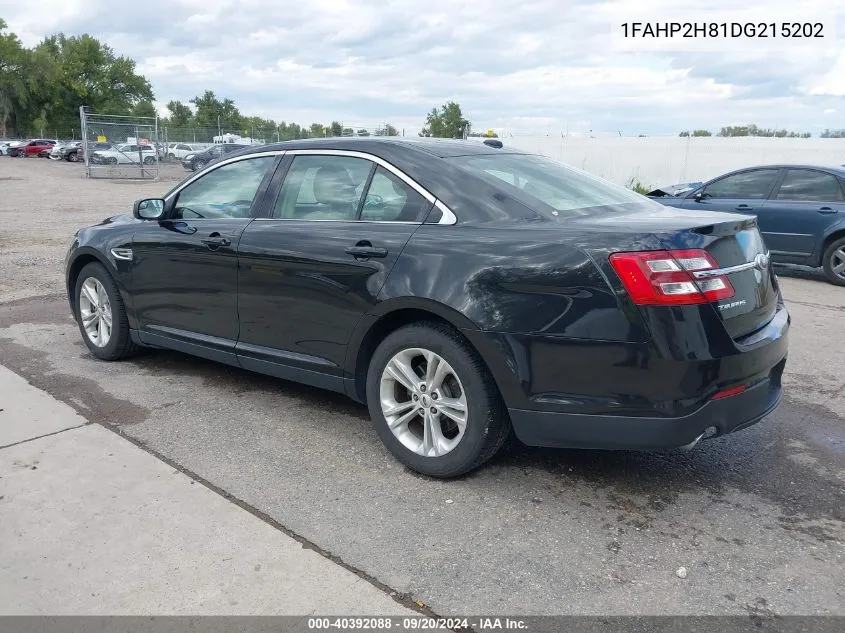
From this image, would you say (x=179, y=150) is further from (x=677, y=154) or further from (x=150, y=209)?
(x=150, y=209)

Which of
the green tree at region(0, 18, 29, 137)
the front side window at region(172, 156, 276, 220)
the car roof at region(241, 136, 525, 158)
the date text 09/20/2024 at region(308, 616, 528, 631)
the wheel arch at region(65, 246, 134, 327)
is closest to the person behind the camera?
the date text 09/20/2024 at region(308, 616, 528, 631)

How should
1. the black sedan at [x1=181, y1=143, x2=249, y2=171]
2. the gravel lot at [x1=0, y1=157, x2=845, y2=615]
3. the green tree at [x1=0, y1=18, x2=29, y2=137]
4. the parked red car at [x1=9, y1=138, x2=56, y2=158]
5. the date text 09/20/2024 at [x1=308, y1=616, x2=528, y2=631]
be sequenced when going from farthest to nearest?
the green tree at [x1=0, y1=18, x2=29, y2=137] → the parked red car at [x1=9, y1=138, x2=56, y2=158] → the black sedan at [x1=181, y1=143, x2=249, y2=171] → the gravel lot at [x1=0, y1=157, x2=845, y2=615] → the date text 09/20/2024 at [x1=308, y1=616, x2=528, y2=631]

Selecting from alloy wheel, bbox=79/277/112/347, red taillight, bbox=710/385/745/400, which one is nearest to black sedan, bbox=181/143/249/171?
alloy wheel, bbox=79/277/112/347

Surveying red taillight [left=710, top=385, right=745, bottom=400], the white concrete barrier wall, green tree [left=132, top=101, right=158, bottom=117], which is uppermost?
green tree [left=132, top=101, right=158, bottom=117]

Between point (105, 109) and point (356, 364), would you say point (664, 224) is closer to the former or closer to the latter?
point (356, 364)

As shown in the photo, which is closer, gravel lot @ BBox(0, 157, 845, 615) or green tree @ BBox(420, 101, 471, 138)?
gravel lot @ BBox(0, 157, 845, 615)

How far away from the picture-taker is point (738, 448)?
417cm

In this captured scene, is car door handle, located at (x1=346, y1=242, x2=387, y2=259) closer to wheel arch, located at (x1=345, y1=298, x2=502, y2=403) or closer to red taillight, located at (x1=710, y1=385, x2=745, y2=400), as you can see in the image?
wheel arch, located at (x1=345, y1=298, x2=502, y2=403)

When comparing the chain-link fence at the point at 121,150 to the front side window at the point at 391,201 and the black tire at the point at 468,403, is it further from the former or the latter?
the black tire at the point at 468,403

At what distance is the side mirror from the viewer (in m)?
5.14

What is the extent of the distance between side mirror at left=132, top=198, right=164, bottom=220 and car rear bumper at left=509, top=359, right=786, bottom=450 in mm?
2942

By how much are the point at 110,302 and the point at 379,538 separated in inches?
129

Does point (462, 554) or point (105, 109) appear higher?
point (105, 109)

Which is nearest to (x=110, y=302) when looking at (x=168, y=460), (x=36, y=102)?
(x=168, y=460)
